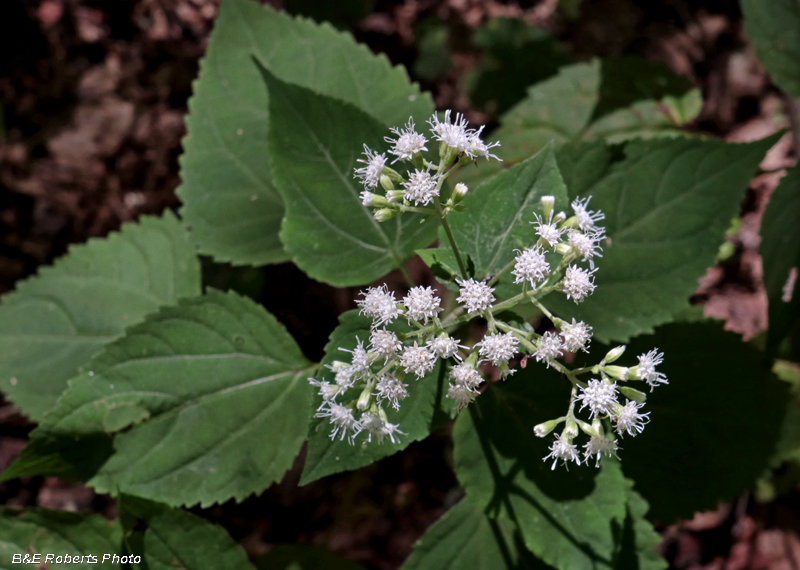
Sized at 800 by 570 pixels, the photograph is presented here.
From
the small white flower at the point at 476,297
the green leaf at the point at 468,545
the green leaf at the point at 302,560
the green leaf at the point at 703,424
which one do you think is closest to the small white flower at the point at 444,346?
the small white flower at the point at 476,297

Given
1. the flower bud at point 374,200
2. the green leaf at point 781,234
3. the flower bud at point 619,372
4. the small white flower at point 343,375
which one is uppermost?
the flower bud at point 374,200

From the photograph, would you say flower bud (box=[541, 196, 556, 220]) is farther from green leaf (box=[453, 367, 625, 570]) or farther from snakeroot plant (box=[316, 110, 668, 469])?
green leaf (box=[453, 367, 625, 570])

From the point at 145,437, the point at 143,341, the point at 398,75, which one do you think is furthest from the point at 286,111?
the point at 145,437

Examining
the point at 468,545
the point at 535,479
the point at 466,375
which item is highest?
the point at 466,375

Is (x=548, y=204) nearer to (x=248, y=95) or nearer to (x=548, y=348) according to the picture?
(x=548, y=348)

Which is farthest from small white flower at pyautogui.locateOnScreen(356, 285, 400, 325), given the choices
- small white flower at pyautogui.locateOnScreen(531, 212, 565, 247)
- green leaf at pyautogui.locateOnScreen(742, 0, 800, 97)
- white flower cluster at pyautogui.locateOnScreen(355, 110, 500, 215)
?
green leaf at pyautogui.locateOnScreen(742, 0, 800, 97)

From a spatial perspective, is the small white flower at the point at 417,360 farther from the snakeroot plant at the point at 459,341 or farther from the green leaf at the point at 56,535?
the green leaf at the point at 56,535

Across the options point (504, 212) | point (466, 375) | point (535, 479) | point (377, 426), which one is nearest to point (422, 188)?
Result: point (504, 212)
